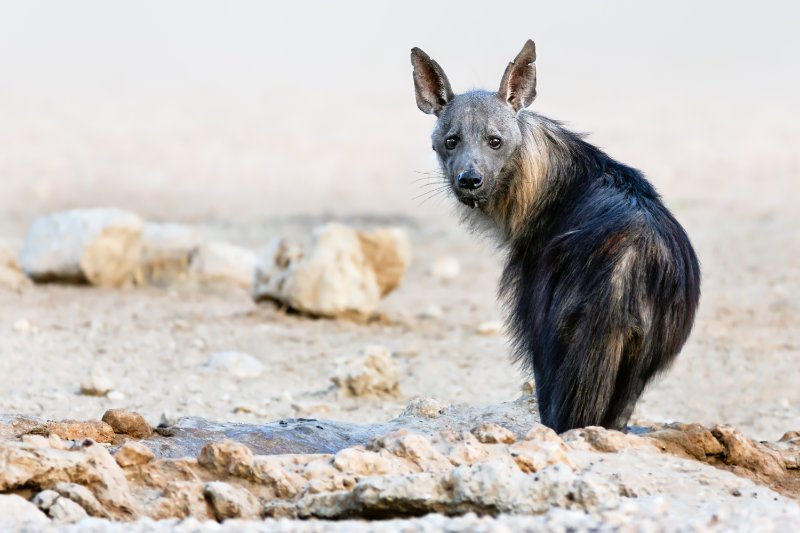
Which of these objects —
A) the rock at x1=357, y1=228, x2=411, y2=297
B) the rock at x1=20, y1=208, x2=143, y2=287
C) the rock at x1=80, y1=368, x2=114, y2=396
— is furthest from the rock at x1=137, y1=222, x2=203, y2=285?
the rock at x1=80, y1=368, x2=114, y2=396

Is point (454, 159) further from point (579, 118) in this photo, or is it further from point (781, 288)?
point (579, 118)

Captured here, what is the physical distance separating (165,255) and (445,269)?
10.1 feet

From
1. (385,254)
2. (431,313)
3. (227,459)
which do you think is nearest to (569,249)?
(227,459)

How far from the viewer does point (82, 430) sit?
20.2 ft

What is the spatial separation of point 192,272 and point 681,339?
7.59 meters

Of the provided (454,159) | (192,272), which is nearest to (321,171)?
(192,272)

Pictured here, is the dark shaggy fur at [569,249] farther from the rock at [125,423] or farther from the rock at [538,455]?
the rock at [125,423]

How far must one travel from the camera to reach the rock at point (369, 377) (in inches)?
368

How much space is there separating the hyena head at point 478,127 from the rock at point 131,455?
2.22 m

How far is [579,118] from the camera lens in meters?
23.9

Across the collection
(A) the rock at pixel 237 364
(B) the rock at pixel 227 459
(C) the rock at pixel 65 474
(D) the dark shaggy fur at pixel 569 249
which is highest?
(D) the dark shaggy fur at pixel 569 249

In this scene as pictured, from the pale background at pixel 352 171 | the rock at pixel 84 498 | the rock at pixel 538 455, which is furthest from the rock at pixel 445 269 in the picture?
the rock at pixel 84 498

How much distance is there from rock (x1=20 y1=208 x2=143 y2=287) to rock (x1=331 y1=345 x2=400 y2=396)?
12.5 ft

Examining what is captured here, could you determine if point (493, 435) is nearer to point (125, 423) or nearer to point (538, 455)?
point (538, 455)
